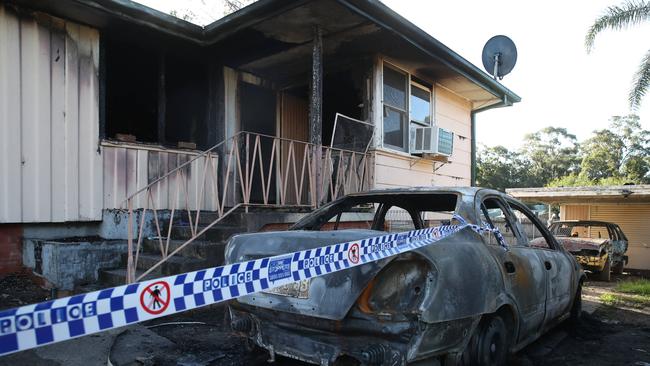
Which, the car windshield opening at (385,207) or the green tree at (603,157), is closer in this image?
the car windshield opening at (385,207)

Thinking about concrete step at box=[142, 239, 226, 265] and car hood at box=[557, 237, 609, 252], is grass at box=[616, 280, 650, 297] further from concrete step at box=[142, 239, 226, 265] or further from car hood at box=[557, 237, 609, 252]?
concrete step at box=[142, 239, 226, 265]

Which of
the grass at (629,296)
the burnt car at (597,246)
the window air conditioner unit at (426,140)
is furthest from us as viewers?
the burnt car at (597,246)

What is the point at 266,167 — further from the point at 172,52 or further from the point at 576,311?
the point at 576,311

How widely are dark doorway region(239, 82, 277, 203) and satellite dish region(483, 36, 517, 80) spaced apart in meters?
4.97

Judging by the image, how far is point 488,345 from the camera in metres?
3.08

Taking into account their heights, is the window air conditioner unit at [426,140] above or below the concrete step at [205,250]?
above

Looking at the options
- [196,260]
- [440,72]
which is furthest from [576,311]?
[440,72]

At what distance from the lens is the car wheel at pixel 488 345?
2.94 m

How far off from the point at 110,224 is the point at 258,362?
3.91m

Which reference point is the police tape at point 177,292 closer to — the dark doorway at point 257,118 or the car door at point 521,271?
the car door at point 521,271

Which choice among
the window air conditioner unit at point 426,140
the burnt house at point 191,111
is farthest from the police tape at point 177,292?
the window air conditioner unit at point 426,140

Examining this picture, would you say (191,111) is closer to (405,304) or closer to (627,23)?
→ (405,304)

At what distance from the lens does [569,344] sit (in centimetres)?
461

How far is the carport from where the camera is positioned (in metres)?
14.9
